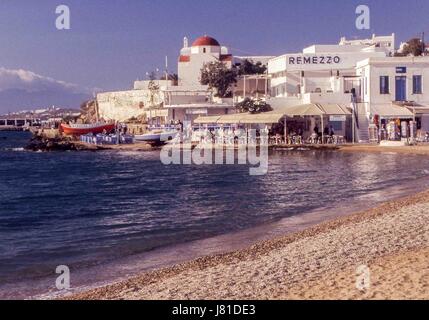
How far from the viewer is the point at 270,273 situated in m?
10.4

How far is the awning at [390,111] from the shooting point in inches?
1788

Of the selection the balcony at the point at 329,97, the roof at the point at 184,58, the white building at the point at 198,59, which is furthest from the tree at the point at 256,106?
the roof at the point at 184,58

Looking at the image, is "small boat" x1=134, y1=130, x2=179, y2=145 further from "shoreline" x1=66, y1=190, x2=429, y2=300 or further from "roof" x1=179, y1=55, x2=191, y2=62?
"shoreline" x1=66, y1=190, x2=429, y2=300

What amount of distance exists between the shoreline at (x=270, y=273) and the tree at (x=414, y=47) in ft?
189

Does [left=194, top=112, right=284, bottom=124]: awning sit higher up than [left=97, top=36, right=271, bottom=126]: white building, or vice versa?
[left=97, top=36, right=271, bottom=126]: white building

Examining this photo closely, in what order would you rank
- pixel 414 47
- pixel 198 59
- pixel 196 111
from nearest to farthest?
pixel 196 111
pixel 414 47
pixel 198 59

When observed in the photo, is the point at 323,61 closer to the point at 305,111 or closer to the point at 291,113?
the point at 291,113

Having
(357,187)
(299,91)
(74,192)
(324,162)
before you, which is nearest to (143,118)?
(299,91)

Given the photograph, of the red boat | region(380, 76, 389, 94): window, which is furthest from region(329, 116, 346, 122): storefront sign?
the red boat

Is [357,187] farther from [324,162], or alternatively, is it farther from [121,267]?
[121,267]

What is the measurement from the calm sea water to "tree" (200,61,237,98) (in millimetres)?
24715

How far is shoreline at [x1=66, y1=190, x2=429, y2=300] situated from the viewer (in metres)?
9.12

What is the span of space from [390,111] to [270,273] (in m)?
37.7

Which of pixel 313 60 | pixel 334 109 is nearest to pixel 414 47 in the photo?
pixel 313 60
